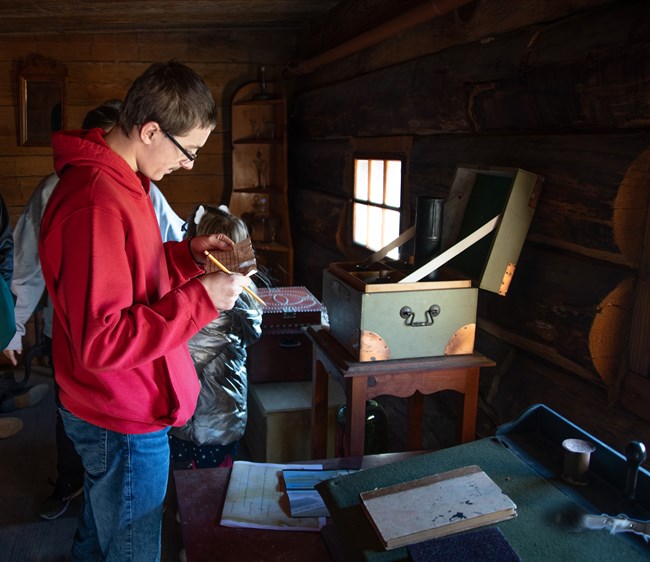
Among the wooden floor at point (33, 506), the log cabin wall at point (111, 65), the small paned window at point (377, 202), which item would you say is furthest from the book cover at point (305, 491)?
the log cabin wall at point (111, 65)

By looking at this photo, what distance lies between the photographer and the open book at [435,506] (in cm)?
126

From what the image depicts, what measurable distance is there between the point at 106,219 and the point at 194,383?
0.55 meters

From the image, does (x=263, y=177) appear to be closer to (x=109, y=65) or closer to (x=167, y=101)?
(x=109, y=65)

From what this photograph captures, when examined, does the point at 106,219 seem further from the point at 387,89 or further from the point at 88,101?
the point at 88,101

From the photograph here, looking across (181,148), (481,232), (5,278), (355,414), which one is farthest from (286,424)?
(181,148)

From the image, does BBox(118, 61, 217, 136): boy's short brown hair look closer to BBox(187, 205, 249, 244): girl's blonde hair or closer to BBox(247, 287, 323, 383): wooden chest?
BBox(187, 205, 249, 244): girl's blonde hair

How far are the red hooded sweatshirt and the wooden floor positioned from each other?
1.34 metres

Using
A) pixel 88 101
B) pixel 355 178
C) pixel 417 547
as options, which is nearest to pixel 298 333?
pixel 355 178

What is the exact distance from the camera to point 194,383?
178 centimetres

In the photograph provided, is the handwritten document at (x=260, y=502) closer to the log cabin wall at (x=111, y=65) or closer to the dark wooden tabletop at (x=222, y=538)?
the dark wooden tabletop at (x=222, y=538)

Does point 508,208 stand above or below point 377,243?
above

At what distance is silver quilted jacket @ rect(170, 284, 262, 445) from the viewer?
274 cm

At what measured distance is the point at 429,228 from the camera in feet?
6.77

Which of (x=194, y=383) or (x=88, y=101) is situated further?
(x=88, y=101)
